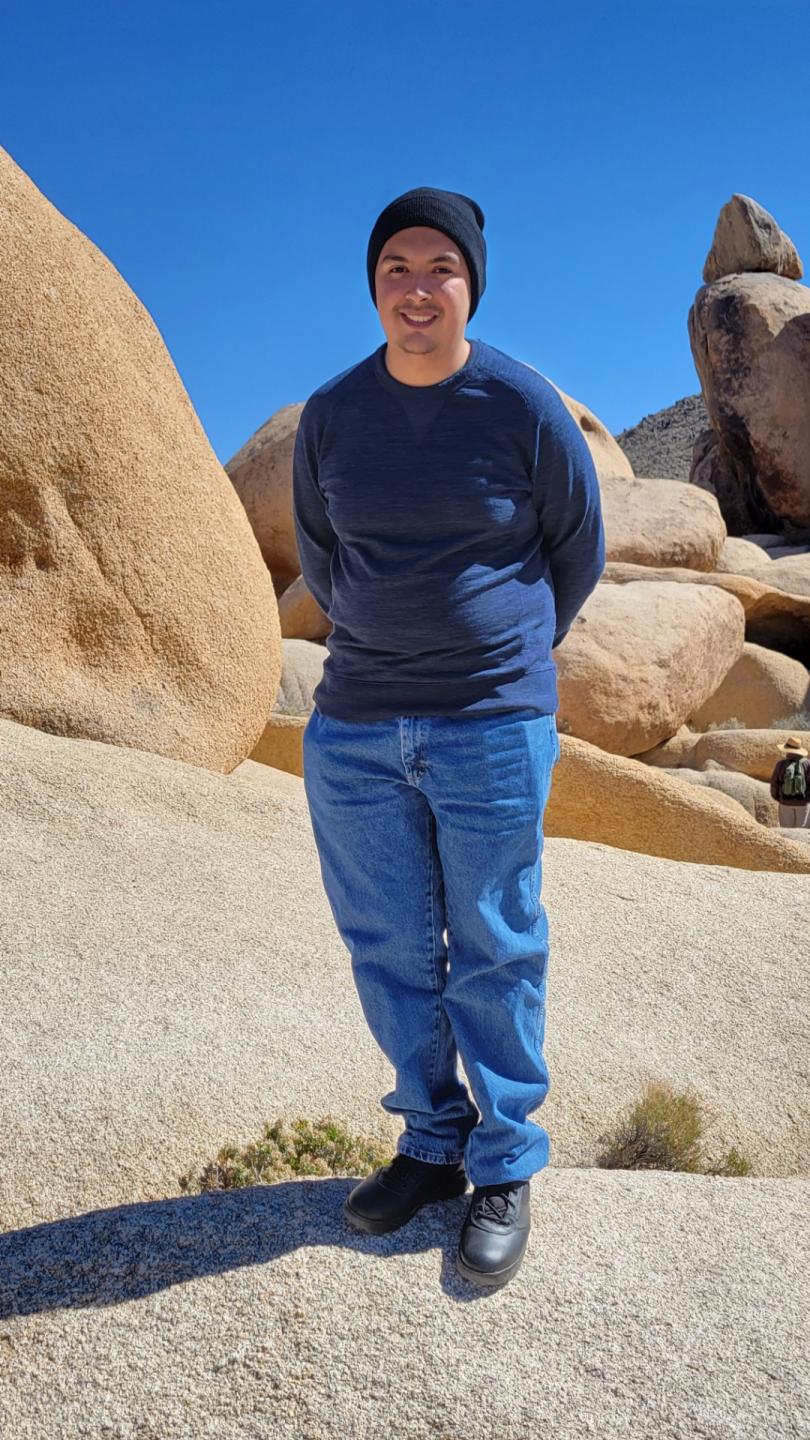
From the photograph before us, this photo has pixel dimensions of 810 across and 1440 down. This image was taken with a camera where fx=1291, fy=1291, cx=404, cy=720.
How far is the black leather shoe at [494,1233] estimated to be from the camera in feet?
7.36

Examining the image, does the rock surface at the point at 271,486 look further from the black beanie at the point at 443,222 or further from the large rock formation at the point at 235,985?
the black beanie at the point at 443,222

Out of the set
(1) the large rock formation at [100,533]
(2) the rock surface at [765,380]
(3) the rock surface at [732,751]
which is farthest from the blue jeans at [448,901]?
(2) the rock surface at [765,380]

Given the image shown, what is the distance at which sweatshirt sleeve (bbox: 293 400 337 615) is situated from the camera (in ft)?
7.86

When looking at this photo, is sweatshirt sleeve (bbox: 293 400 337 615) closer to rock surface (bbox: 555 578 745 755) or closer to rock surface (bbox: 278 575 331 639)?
rock surface (bbox: 555 578 745 755)

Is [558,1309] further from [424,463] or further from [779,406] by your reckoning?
[779,406]

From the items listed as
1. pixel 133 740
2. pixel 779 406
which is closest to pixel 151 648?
pixel 133 740

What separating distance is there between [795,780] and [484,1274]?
927 cm

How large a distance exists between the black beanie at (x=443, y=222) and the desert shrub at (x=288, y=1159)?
6.54ft

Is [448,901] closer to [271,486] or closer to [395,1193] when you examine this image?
[395,1193]

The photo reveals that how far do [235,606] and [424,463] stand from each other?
4.30 meters

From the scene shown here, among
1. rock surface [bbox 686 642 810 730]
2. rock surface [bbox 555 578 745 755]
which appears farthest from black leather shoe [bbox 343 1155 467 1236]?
rock surface [bbox 686 642 810 730]

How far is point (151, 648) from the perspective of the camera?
6113 mm

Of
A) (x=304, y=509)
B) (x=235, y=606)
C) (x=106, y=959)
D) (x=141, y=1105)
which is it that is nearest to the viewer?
(x=304, y=509)

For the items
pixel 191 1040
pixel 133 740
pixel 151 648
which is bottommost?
pixel 191 1040
